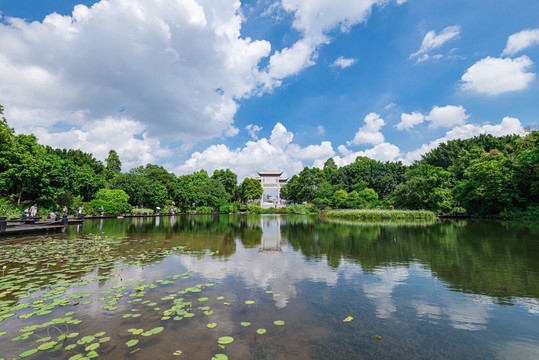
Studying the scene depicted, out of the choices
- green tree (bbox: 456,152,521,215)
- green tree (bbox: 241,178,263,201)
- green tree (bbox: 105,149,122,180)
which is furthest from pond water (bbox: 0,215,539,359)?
green tree (bbox: 105,149,122,180)

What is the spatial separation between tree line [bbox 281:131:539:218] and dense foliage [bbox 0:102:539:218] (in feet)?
0.29

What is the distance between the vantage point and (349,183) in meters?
53.2

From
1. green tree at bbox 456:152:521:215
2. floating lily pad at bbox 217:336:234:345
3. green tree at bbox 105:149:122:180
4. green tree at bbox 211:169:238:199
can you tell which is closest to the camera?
floating lily pad at bbox 217:336:234:345

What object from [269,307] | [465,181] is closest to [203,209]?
[465,181]

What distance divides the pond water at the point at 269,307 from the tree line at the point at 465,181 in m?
24.2

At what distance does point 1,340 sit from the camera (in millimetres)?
2994

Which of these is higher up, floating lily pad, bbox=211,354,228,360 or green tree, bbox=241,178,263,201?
green tree, bbox=241,178,263,201

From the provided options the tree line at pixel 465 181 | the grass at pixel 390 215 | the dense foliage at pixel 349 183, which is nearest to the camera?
the dense foliage at pixel 349 183

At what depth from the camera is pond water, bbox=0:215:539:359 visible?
2820 mm

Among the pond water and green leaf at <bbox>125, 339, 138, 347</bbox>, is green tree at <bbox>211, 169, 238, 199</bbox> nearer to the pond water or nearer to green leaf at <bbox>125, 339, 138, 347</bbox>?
the pond water

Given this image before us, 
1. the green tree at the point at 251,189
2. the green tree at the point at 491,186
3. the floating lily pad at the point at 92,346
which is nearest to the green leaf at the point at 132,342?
the floating lily pad at the point at 92,346

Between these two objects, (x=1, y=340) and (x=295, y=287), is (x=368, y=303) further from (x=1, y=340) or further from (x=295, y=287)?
(x=1, y=340)

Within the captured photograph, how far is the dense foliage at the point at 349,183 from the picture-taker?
21.4 metres

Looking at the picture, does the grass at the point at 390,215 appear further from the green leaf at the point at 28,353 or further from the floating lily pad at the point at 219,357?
the green leaf at the point at 28,353
